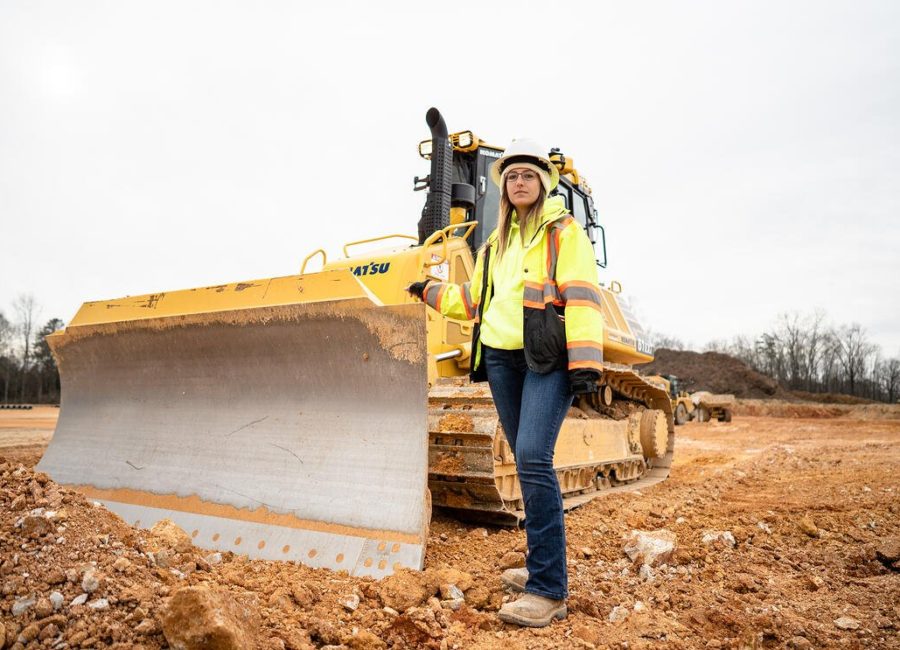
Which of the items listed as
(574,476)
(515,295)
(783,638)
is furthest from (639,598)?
(574,476)

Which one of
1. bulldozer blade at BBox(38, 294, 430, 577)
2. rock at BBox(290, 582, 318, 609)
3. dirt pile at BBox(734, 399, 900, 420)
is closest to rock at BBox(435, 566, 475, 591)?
bulldozer blade at BBox(38, 294, 430, 577)

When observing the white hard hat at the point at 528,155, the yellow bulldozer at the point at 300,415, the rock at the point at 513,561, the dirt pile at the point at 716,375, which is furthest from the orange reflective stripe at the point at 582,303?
the dirt pile at the point at 716,375

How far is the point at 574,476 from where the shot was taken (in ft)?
18.2

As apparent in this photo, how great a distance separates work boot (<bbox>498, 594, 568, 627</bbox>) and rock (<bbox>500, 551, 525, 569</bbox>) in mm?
612

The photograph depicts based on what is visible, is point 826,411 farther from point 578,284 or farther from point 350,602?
point 350,602

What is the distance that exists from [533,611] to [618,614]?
0.36m

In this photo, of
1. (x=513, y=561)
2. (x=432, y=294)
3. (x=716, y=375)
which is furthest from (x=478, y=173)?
(x=716, y=375)

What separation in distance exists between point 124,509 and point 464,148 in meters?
3.94

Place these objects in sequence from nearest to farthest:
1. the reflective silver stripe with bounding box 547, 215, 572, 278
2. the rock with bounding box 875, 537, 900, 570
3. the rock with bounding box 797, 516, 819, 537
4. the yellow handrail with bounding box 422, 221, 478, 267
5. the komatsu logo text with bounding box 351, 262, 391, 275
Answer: the reflective silver stripe with bounding box 547, 215, 572, 278
the rock with bounding box 875, 537, 900, 570
the rock with bounding box 797, 516, 819, 537
the yellow handrail with bounding box 422, 221, 478, 267
the komatsu logo text with bounding box 351, 262, 391, 275

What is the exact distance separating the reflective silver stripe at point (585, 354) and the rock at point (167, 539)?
1.85 metres

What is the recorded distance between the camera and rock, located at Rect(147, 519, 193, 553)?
9.18 ft

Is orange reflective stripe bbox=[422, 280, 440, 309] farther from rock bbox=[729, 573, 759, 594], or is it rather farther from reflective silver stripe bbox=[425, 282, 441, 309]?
rock bbox=[729, 573, 759, 594]

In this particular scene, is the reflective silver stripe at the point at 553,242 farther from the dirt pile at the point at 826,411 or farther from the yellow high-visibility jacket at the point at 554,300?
the dirt pile at the point at 826,411

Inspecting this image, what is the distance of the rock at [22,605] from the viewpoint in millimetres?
2078
